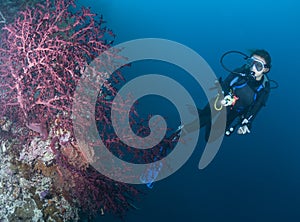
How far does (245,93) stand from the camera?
636 cm

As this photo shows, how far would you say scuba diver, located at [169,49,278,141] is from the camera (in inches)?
232

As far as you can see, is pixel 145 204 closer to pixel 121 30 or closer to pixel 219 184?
pixel 219 184

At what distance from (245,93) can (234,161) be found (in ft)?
63.8

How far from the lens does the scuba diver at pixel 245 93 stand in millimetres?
5883

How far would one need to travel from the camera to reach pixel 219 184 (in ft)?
69.8

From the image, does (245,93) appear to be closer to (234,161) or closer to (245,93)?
(245,93)

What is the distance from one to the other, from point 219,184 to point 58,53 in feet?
64.7

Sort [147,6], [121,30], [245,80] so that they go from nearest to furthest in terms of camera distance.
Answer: [245,80] < [121,30] < [147,6]

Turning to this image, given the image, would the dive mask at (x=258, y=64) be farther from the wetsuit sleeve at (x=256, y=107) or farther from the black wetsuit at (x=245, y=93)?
the wetsuit sleeve at (x=256, y=107)

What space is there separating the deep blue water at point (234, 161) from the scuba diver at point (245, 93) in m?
6.61

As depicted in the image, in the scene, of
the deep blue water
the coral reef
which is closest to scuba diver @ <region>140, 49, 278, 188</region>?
the coral reef

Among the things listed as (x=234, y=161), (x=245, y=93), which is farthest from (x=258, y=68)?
(x=234, y=161)

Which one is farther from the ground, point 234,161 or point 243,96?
point 234,161

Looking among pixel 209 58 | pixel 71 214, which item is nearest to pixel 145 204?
pixel 71 214
